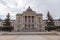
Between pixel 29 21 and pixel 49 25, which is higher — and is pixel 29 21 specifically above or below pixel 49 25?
above

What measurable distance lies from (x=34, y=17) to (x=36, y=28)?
5.26 metres

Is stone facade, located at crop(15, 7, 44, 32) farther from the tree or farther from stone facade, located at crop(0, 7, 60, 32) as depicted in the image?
the tree

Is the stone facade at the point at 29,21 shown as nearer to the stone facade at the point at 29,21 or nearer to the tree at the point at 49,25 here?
the stone facade at the point at 29,21

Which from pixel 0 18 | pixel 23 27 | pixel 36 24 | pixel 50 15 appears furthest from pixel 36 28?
pixel 0 18

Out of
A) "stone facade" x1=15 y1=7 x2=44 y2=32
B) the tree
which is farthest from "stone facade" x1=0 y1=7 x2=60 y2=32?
the tree

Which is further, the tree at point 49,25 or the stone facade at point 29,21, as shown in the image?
the stone facade at point 29,21

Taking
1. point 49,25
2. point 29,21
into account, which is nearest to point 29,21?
point 29,21

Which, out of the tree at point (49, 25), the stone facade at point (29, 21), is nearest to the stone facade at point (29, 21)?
the stone facade at point (29, 21)

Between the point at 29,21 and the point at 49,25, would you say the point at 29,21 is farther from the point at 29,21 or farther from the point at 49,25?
the point at 49,25

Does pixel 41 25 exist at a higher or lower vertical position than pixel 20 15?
lower

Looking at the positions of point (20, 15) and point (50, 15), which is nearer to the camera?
point (20, 15)

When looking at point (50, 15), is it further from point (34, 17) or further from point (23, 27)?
point (23, 27)

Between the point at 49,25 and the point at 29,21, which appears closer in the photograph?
the point at 49,25

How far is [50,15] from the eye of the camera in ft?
210
